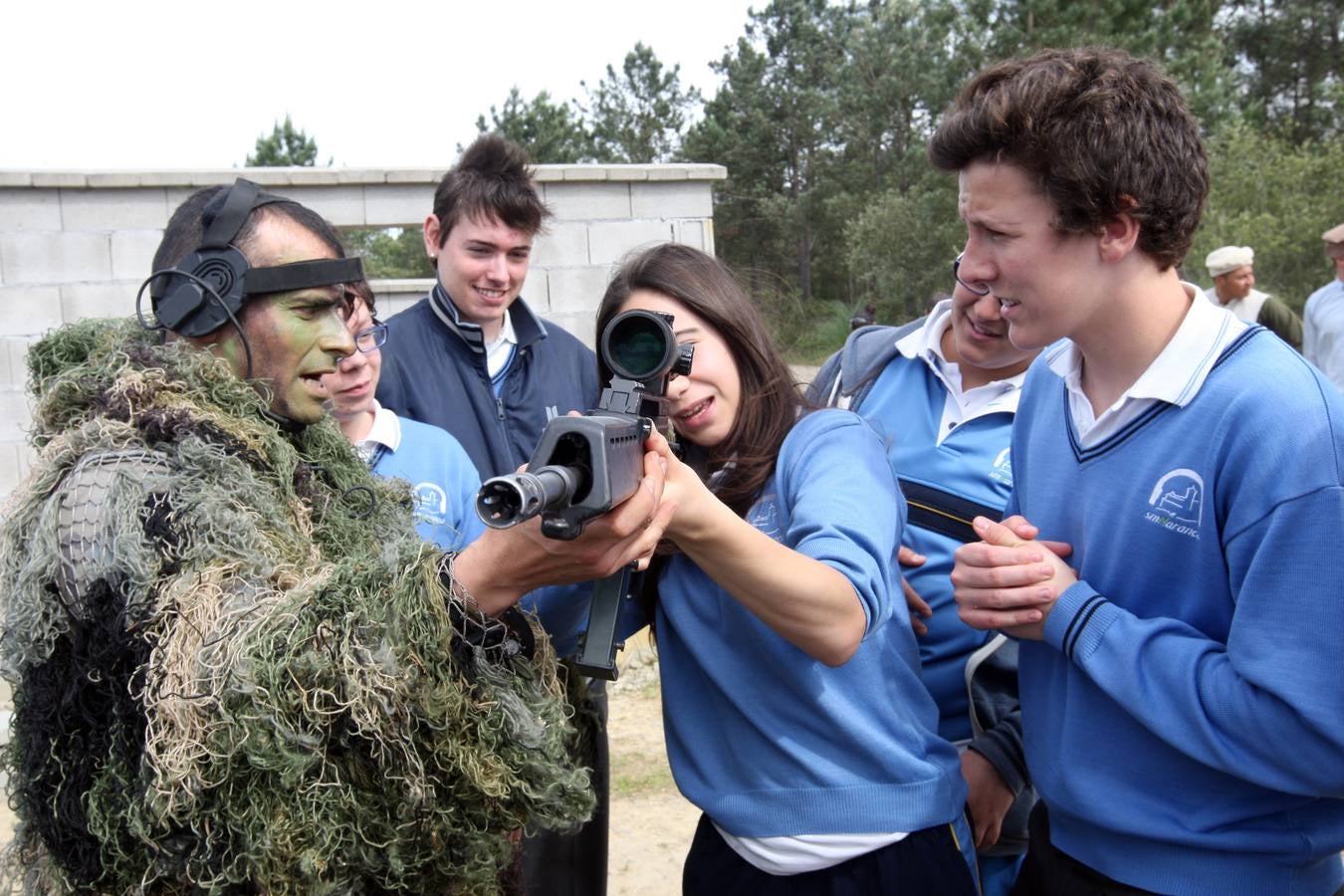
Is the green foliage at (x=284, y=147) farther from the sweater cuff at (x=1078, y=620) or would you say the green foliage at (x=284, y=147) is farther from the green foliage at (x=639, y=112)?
the sweater cuff at (x=1078, y=620)

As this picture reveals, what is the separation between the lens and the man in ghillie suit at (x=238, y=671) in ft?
4.63

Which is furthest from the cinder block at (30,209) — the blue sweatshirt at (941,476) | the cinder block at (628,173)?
the blue sweatshirt at (941,476)

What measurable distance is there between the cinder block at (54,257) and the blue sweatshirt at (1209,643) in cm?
615

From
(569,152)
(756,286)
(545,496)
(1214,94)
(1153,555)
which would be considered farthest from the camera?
(569,152)

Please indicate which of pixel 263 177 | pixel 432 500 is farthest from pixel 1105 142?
pixel 263 177

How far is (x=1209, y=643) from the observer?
1.75 m

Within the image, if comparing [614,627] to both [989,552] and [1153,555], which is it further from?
[1153,555]

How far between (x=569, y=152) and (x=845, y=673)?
40157mm

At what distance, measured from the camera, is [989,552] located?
1950mm

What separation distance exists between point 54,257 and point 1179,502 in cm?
651

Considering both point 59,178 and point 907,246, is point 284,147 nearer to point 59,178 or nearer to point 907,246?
point 907,246

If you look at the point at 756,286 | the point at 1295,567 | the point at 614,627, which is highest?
the point at 756,286

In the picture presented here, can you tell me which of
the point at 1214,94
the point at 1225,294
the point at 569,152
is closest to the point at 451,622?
the point at 1225,294

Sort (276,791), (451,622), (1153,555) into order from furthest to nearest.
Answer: (1153,555)
(451,622)
(276,791)
